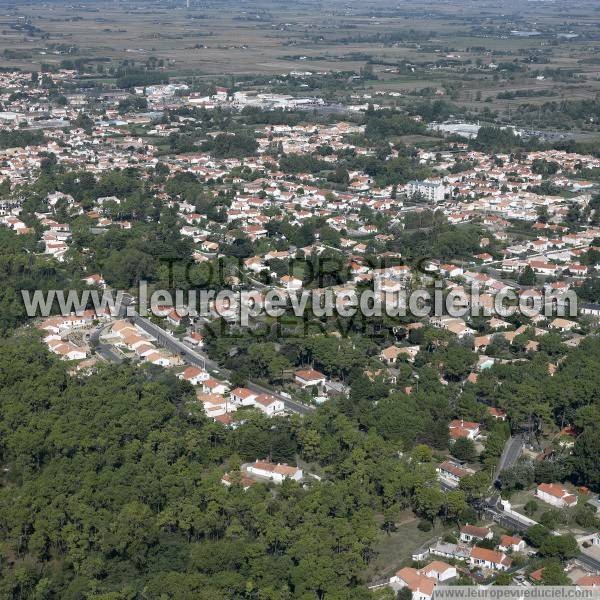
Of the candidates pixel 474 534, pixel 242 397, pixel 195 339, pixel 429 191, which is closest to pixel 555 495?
pixel 474 534

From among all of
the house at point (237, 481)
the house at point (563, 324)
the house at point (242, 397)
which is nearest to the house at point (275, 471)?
the house at point (237, 481)

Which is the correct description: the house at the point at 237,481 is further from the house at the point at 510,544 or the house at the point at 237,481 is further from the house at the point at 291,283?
the house at the point at 291,283

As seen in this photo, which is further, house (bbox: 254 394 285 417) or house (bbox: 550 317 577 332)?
house (bbox: 550 317 577 332)

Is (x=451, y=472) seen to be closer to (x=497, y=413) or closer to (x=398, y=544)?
(x=398, y=544)

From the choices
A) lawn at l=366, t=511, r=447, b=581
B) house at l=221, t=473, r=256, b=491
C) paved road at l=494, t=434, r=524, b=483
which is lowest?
lawn at l=366, t=511, r=447, b=581

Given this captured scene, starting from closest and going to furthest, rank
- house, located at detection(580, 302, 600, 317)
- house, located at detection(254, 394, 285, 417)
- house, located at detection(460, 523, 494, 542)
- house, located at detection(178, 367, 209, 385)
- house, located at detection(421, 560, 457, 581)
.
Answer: house, located at detection(421, 560, 457, 581) < house, located at detection(460, 523, 494, 542) < house, located at detection(254, 394, 285, 417) < house, located at detection(178, 367, 209, 385) < house, located at detection(580, 302, 600, 317)

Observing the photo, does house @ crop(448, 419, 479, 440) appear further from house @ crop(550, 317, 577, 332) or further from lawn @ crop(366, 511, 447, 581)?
house @ crop(550, 317, 577, 332)

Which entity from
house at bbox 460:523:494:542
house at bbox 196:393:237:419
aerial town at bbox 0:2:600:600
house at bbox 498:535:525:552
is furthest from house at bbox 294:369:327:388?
house at bbox 498:535:525:552

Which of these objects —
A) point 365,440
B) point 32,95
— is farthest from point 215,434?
point 32,95
